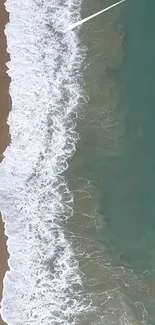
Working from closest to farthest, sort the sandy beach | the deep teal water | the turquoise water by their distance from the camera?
the sandy beach, the turquoise water, the deep teal water

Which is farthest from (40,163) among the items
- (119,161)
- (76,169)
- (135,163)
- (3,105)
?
(135,163)

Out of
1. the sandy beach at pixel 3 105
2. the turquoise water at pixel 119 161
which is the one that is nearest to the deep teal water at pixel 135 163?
the turquoise water at pixel 119 161

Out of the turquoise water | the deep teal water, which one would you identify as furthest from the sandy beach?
the deep teal water

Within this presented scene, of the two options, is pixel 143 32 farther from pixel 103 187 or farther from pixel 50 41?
pixel 103 187

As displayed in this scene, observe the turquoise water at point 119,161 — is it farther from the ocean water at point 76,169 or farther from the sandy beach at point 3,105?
the sandy beach at point 3,105

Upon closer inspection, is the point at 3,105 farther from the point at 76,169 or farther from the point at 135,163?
the point at 135,163

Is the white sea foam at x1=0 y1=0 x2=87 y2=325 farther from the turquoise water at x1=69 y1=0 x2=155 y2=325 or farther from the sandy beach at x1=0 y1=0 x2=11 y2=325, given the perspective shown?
the turquoise water at x1=69 y1=0 x2=155 y2=325

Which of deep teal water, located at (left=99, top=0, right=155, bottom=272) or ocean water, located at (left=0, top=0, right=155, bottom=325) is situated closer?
ocean water, located at (left=0, top=0, right=155, bottom=325)

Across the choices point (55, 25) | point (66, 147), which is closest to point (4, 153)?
point (66, 147)
